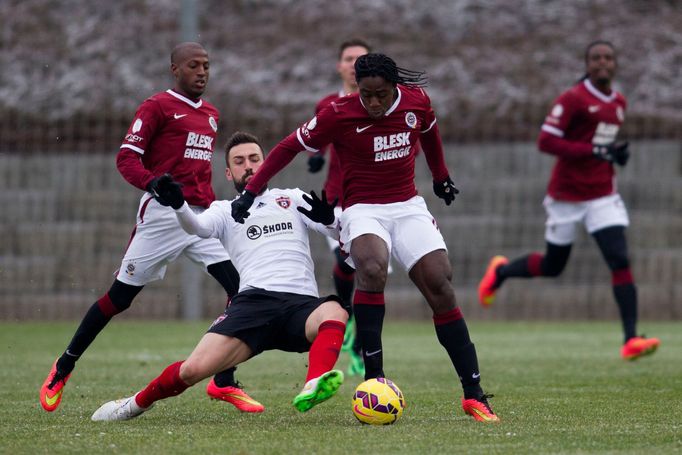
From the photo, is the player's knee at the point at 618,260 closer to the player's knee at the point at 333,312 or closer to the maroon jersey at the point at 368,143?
the maroon jersey at the point at 368,143

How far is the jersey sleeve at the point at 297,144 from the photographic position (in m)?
5.85

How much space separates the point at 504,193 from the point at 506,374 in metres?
6.26

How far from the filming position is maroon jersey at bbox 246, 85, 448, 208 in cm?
586

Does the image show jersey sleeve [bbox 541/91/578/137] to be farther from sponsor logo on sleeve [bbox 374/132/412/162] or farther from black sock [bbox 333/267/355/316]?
sponsor logo on sleeve [bbox 374/132/412/162]

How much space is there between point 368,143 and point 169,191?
100cm

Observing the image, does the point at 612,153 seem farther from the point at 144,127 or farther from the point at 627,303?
the point at 144,127

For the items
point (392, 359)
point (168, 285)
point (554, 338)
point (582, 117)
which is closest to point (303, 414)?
point (392, 359)

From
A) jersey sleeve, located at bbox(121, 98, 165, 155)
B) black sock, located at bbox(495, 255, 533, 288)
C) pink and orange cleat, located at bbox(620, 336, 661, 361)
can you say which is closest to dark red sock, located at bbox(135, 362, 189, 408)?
jersey sleeve, located at bbox(121, 98, 165, 155)

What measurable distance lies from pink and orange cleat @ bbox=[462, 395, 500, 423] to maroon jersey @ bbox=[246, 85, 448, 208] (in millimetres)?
1067

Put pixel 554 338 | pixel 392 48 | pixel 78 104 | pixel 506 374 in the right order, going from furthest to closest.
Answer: pixel 392 48 < pixel 78 104 < pixel 554 338 < pixel 506 374

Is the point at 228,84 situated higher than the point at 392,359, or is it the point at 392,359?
the point at 228,84

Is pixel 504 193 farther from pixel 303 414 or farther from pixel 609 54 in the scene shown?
pixel 303 414

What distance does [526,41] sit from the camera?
17.5m

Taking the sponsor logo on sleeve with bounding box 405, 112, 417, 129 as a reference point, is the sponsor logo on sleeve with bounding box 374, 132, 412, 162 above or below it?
below
